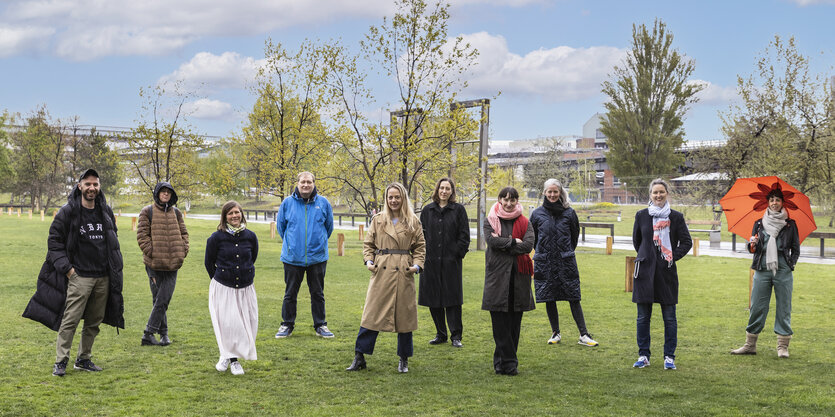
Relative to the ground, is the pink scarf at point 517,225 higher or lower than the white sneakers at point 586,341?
higher

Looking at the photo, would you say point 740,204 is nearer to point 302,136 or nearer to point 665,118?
point 302,136

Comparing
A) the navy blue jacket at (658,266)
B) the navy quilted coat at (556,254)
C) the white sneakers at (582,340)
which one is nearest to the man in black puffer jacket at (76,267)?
the navy quilted coat at (556,254)

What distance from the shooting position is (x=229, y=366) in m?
7.20

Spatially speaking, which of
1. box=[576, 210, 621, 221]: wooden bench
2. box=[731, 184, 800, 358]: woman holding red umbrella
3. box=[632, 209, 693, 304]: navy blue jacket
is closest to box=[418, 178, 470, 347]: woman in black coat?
box=[632, 209, 693, 304]: navy blue jacket

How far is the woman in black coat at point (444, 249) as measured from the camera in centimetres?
824

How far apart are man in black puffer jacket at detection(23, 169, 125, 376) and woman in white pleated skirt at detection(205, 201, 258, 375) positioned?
0.91m

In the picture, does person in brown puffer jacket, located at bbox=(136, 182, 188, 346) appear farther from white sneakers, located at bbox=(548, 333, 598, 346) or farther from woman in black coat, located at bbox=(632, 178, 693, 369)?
woman in black coat, located at bbox=(632, 178, 693, 369)

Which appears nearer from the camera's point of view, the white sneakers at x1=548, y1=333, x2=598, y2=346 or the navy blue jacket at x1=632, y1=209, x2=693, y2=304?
the navy blue jacket at x1=632, y1=209, x2=693, y2=304

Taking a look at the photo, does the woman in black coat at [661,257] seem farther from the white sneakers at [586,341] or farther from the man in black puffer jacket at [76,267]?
the man in black puffer jacket at [76,267]

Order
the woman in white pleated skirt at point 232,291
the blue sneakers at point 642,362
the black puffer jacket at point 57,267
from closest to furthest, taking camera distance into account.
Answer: the black puffer jacket at point 57,267
the woman in white pleated skirt at point 232,291
the blue sneakers at point 642,362

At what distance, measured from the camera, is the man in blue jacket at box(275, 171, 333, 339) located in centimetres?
869

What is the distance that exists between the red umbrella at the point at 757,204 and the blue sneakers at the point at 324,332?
4.69 meters

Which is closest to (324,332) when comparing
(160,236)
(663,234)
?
(160,236)

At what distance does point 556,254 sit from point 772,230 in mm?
2240
